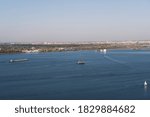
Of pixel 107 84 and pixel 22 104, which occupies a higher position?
pixel 22 104

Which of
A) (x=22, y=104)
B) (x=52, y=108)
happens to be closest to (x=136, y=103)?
(x=52, y=108)

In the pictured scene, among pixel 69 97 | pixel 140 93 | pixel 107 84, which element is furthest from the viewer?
pixel 107 84

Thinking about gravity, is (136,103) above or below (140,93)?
above

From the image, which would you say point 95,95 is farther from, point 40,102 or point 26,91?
point 40,102

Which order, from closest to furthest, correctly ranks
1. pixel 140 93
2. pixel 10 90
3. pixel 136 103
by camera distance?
pixel 136 103, pixel 140 93, pixel 10 90

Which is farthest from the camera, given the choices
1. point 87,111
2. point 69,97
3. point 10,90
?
point 10,90

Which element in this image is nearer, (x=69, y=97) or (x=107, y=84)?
(x=69, y=97)

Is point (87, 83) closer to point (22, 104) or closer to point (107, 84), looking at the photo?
point (107, 84)

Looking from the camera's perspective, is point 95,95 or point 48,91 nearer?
point 95,95

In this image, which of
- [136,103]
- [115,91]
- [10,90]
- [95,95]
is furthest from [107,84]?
[136,103]
